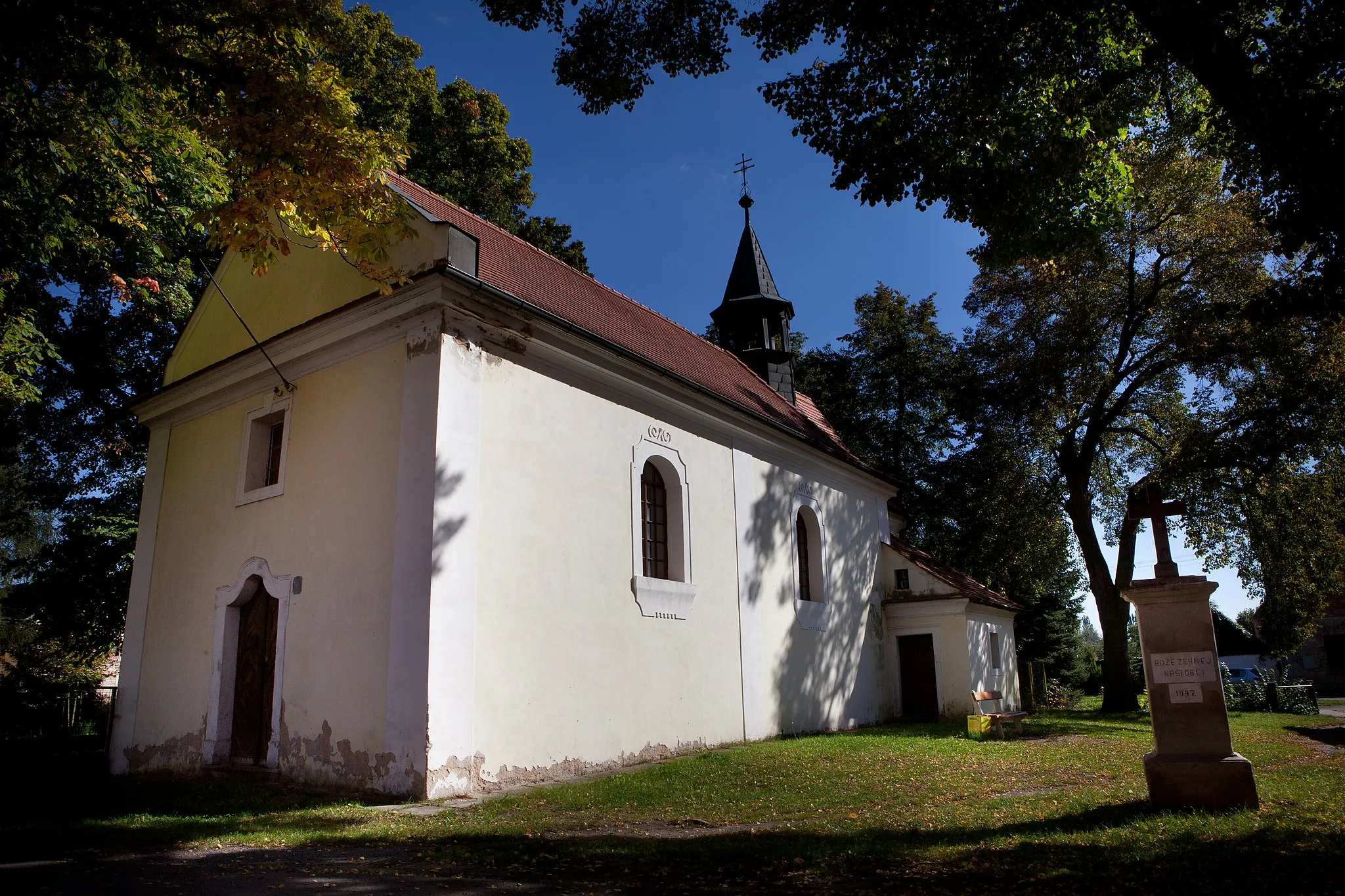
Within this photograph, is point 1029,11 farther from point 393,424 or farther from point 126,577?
point 126,577

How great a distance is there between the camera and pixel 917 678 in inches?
790

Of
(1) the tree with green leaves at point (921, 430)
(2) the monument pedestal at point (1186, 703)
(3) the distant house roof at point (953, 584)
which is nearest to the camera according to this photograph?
(2) the monument pedestal at point (1186, 703)

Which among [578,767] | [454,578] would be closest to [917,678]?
[578,767]

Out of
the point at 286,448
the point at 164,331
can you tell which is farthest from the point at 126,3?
the point at 164,331

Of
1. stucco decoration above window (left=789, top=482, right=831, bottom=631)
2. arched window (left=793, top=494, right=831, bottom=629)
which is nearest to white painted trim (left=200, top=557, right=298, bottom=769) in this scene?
stucco decoration above window (left=789, top=482, right=831, bottom=631)

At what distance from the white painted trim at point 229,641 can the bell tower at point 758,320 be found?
44.6ft

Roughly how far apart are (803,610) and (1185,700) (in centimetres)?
957

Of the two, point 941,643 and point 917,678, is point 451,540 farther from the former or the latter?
point 917,678

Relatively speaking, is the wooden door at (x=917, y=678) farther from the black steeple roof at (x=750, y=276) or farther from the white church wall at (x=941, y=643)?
the black steeple roof at (x=750, y=276)

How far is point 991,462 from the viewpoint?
22328 millimetres

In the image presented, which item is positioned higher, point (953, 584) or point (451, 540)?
point (953, 584)

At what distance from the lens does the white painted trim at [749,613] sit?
14.3 metres

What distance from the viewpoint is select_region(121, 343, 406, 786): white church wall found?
9953 mm

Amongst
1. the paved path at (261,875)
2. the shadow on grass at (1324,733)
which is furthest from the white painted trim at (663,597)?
the shadow on grass at (1324,733)
